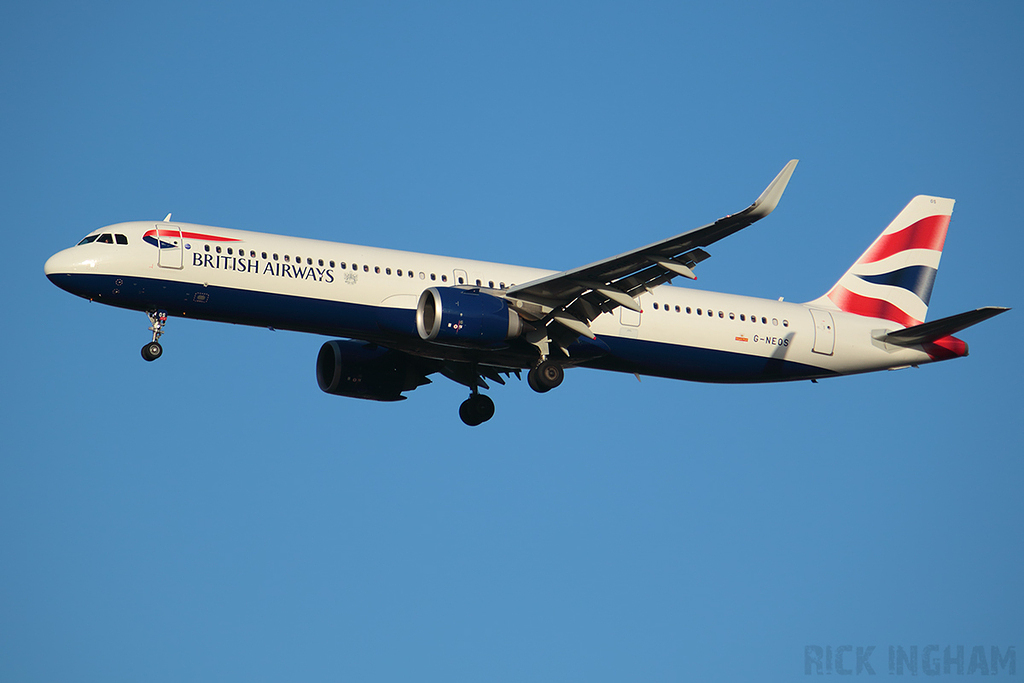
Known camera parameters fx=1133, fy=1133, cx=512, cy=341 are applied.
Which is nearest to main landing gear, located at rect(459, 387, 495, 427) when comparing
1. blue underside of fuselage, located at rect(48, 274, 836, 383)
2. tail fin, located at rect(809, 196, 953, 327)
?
blue underside of fuselage, located at rect(48, 274, 836, 383)

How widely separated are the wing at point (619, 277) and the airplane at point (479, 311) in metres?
0.05

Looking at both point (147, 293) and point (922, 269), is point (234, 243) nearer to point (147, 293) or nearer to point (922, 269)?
point (147, 293)

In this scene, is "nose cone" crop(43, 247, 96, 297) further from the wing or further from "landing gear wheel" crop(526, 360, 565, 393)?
"landing gear wheel" crop(526, 360, 565, 393)

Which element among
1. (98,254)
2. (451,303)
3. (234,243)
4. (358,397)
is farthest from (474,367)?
(98,254)

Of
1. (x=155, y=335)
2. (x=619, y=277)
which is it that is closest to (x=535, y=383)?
(x=619, y=277)

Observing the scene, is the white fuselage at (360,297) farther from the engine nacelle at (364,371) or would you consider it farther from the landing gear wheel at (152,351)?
the engine nacelle at (364,371)

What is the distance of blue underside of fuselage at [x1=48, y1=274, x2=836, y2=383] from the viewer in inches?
1190

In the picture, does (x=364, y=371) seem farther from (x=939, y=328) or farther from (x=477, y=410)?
(x=939, y=328)

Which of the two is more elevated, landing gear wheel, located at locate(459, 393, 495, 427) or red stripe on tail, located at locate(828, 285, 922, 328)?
red stripe on tail, located at locate(828, 285, 922, 328)

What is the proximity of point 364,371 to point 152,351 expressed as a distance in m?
7.49

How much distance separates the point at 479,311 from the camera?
30500mm

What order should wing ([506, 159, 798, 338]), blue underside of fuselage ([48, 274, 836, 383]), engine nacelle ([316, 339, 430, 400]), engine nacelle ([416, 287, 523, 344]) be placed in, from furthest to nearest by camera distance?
engine nacelle ([316, 339, 430, 400]), blue underside of fuselage ([48, 274, 836, 383]), engine nacelle ([416, 287, 523, 344]), wing ([506, 159, 798, 338])

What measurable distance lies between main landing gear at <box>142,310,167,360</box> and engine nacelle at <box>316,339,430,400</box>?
22.0ft

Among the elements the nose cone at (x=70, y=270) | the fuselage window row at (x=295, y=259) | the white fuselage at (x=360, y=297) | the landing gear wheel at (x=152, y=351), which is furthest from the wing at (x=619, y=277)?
the nose cone at (x=70, y=270)
